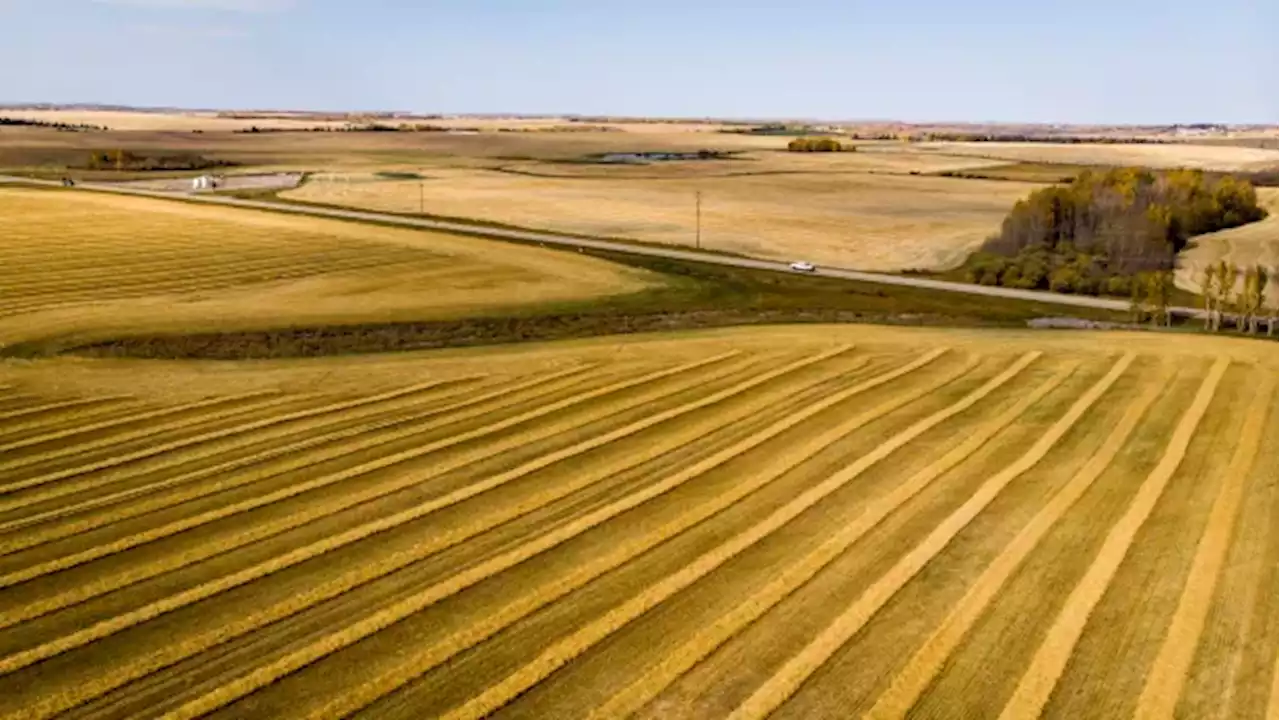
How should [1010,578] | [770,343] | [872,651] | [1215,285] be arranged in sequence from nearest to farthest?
[872,651] < [1010,578] < [770,343] < [1215,285]

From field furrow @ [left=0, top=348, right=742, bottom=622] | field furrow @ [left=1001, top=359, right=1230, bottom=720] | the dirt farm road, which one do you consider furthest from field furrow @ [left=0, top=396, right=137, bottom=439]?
the dirt farm road

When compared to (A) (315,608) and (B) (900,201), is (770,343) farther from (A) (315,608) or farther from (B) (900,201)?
(B) (900,201)

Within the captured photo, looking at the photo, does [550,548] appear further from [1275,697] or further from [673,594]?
[1275,697]

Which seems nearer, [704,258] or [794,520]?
[794,520]

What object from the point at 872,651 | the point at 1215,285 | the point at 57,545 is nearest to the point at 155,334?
the point at 57,545

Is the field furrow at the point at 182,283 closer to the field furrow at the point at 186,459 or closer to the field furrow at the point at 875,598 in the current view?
the field furrow at the point at 186,459

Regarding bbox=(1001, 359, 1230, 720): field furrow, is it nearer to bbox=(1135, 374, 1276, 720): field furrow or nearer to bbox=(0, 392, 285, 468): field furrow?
bbox=(1135, 374, 1276, 720): field furrow
